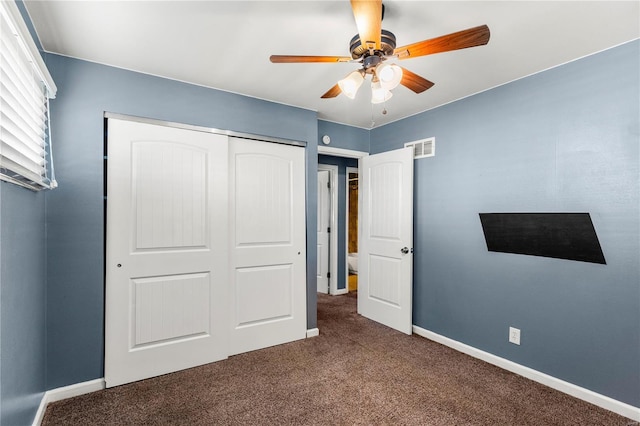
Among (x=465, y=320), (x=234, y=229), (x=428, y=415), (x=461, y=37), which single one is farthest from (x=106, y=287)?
(x=465, y=320)

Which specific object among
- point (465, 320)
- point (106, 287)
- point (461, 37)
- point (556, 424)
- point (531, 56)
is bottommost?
point (556, 424)

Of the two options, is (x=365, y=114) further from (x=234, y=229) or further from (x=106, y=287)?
(x=106, y=287)

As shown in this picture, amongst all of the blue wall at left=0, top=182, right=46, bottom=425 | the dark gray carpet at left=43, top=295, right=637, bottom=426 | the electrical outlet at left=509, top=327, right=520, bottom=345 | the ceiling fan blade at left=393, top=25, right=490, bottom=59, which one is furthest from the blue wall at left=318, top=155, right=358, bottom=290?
the blue wall at left=0, top=182, right=46, bottom=425

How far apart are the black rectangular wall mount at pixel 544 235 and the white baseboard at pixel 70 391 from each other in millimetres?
3330

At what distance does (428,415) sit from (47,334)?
2639 mm

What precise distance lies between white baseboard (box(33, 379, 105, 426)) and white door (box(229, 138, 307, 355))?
1.01 meters

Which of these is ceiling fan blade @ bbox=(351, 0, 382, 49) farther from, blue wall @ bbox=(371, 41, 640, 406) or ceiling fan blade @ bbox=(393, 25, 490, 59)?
blue wall @ bbox=(371, 41, 640, 406)

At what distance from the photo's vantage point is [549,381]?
2.43 meters

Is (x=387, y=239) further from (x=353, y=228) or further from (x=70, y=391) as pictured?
(x=353, y=228)

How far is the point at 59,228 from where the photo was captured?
224cm

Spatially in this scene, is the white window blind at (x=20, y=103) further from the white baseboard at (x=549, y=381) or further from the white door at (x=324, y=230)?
the white door at (x=324, y=230)

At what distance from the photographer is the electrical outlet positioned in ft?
8.63

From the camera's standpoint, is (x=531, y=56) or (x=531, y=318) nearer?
(x=531, y=56)

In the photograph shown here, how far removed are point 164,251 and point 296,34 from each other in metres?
1.91
